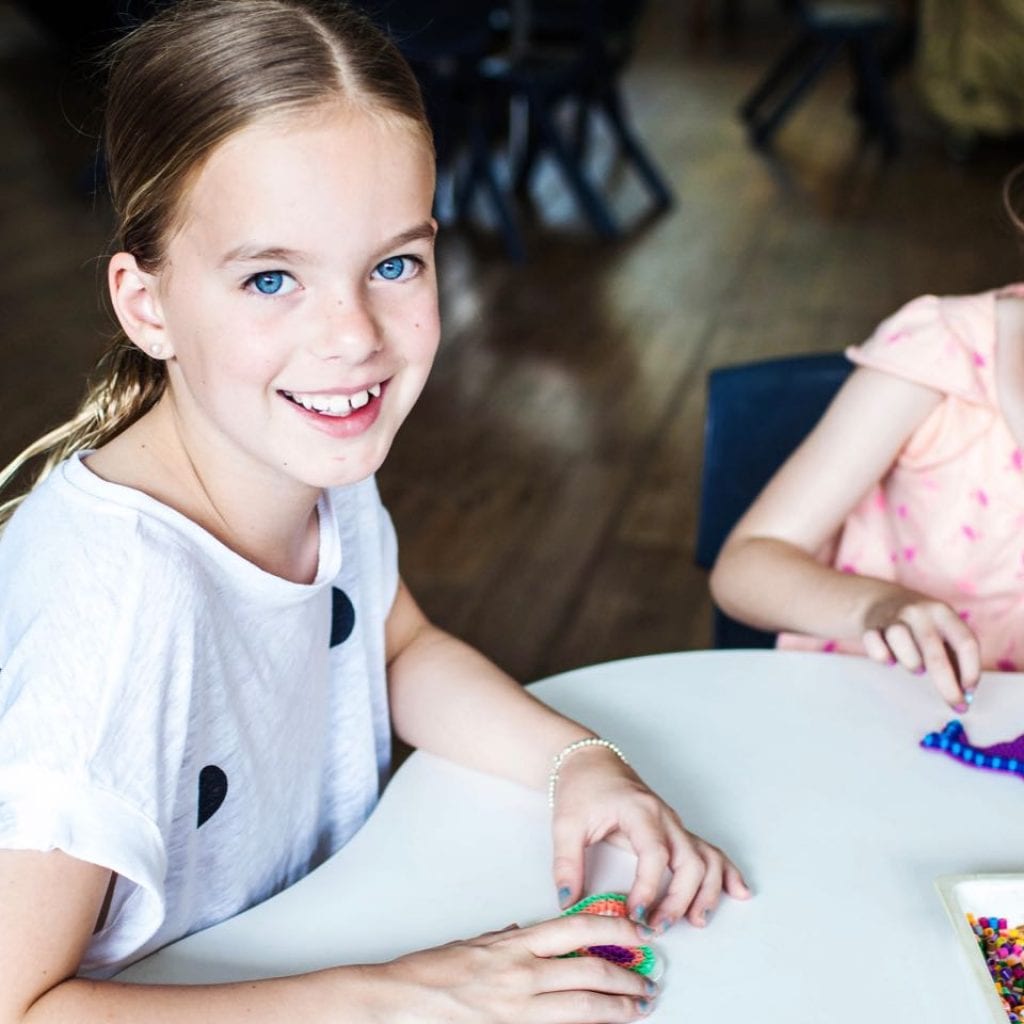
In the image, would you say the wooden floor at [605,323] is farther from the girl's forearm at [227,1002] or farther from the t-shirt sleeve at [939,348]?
the girl's forearm at [227,1002]

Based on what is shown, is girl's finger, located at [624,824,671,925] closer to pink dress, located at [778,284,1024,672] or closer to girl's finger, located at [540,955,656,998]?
girl's finger, located at [540,955,656,998]

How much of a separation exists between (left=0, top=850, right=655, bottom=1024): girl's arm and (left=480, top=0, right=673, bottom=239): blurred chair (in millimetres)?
3995

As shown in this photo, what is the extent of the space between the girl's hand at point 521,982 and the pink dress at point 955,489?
585 millimetres

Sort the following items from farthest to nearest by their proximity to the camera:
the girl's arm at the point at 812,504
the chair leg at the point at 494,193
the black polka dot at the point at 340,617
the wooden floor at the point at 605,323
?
the chair leg at the point at 494,193 < the wooden floor at the point at 605,323 < the girl's arm at the point at 812,504 < the black polka dot at the point at 340,617

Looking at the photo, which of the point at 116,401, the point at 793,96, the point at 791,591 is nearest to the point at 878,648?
the point at 791,591

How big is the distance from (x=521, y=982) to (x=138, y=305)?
484 millimetres

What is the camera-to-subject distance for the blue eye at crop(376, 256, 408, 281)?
86 cm

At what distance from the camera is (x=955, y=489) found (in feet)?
4.42

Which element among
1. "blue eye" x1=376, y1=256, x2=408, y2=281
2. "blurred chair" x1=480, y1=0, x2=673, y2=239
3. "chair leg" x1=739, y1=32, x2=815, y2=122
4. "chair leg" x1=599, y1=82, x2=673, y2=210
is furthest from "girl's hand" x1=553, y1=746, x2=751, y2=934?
"chair leg" x1=739, y1=32, x2=815, y2=122

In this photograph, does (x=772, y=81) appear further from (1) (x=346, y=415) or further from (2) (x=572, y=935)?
(2) (x=572, y=935)

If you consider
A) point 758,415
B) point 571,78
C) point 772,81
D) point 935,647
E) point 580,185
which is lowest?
point 772,81

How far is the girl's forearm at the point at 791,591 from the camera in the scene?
1.19 m

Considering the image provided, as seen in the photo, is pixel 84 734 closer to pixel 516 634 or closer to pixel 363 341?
pixel 363 341

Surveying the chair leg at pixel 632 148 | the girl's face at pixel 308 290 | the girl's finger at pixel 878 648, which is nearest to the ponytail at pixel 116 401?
the girl's face at pixel 308 290
